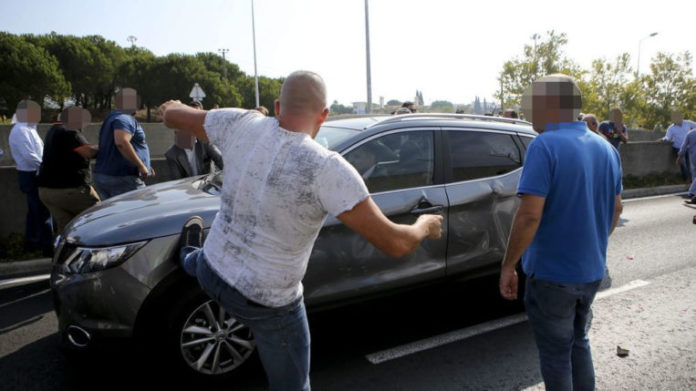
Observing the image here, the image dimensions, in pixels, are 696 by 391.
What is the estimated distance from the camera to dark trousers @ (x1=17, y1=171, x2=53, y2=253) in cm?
611

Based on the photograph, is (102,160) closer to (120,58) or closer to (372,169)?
(372,169)

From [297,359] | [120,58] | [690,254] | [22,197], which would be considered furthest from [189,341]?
[120,58]

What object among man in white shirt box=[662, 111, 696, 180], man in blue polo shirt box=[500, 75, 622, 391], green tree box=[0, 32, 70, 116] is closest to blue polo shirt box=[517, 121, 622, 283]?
man in blue polo shirt box=[500, 75, 622, 391]

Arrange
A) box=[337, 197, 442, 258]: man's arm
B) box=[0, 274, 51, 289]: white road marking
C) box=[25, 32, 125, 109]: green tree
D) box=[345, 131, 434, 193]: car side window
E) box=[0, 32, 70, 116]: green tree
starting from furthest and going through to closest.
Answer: box=[25, 32, 125, 109]: green tree → box=[0, 32, 70, 116]: green tree → box=[0, 274, 51, 289]: white road marking → box=[345, 131, 434, 193]: car side window → box=[337, 197, 442, 258]: man's arm

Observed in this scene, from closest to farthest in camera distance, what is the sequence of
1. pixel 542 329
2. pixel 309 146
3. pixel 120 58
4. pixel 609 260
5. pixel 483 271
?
pixel 309 146, pixel 542 329, pixel 483 271, pixel 609 260, pixel 120 58

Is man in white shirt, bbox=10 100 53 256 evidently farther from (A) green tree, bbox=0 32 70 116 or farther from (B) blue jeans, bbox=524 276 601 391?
(A) green tree, bbox=0 32 70 116

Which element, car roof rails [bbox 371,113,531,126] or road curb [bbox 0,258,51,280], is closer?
car roof rails [bbox 371,113,531,126]

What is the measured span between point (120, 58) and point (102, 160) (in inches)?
2853

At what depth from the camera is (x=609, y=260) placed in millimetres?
6176

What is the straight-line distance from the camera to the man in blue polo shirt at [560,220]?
2.23m

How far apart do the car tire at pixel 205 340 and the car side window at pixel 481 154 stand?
2.03 metres

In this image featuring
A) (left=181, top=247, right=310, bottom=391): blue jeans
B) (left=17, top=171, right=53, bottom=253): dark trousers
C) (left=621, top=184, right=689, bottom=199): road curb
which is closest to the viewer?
(left=181, top=247, right=310, bottom=391): blue jeans

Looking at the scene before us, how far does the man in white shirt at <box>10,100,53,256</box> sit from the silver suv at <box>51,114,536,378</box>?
10.1 ft

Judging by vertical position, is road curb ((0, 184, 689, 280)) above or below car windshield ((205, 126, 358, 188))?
below
